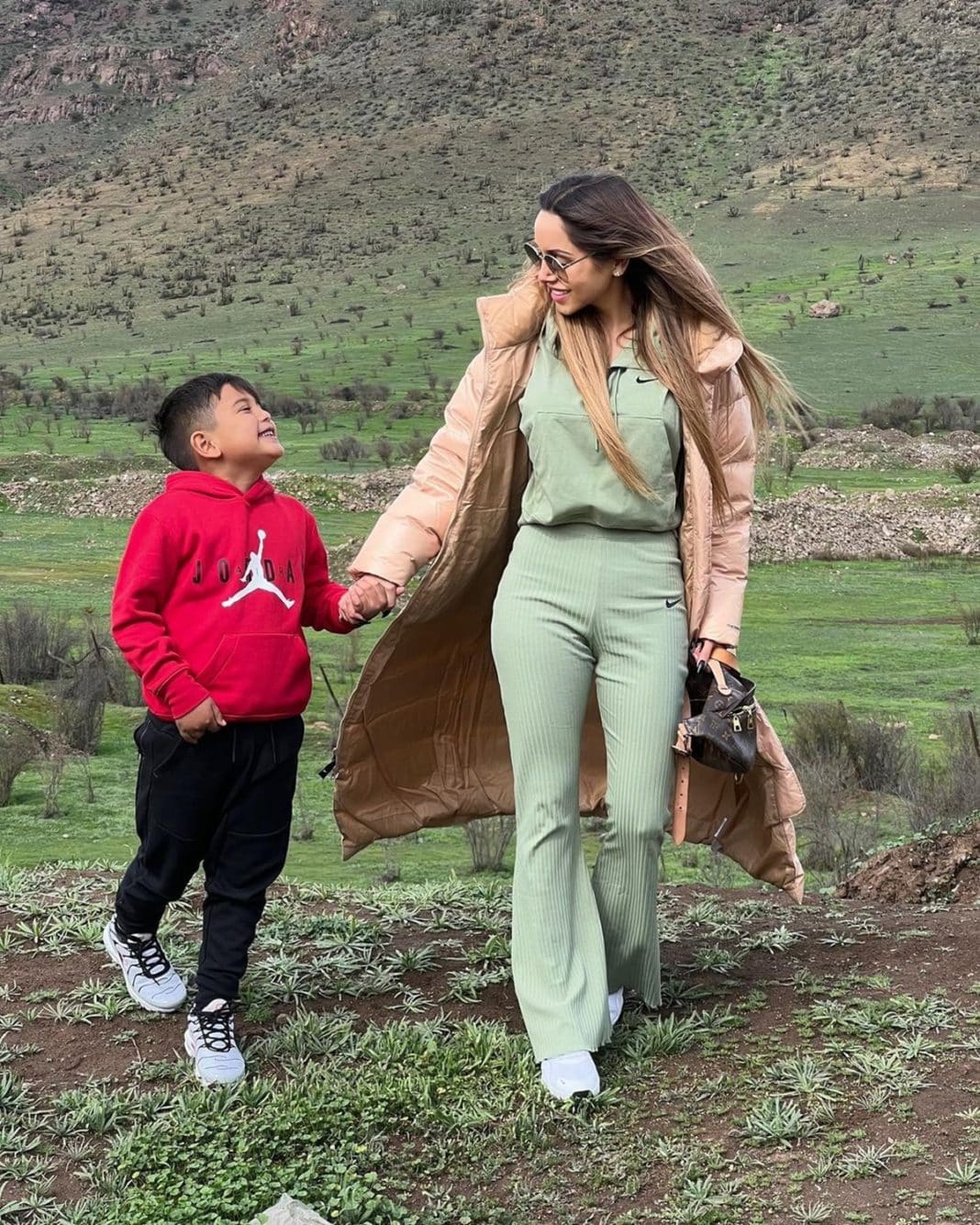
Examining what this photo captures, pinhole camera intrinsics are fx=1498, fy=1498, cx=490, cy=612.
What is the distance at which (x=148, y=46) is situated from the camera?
8694 cm

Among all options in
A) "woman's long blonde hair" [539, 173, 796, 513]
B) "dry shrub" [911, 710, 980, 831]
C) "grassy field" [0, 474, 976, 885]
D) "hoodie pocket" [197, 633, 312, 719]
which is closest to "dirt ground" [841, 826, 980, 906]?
"grassy field" [0, 474, 976, 885]

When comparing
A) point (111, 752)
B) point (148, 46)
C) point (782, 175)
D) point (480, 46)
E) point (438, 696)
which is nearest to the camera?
point (438, 696)

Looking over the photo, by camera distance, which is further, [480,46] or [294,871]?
[480,46]

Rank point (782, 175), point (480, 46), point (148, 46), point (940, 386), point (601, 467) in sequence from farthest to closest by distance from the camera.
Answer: point (148, 46) → point (480, 46) → point (782, 175) → point (940, 386) → point (601, 467)

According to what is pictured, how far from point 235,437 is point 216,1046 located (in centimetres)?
154

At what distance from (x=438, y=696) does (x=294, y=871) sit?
426cm

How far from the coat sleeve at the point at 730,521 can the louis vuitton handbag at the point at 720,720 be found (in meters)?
0.08

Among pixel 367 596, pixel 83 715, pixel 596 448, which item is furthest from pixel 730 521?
pixel 83 715

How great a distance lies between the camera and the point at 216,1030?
381 cm

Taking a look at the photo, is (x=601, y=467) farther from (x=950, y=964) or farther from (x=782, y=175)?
(x=782, y=175)

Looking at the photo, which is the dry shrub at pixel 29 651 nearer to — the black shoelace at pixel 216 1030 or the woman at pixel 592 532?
the black shoelace at pixel 216 1030

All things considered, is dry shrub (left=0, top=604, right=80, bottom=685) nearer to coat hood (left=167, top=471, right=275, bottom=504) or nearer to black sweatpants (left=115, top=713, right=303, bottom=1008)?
black sweatpants (left=115, top=713, right=303, bottom=1008)

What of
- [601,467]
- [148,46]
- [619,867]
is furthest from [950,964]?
[148,46]

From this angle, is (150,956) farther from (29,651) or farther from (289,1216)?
(29,651)
